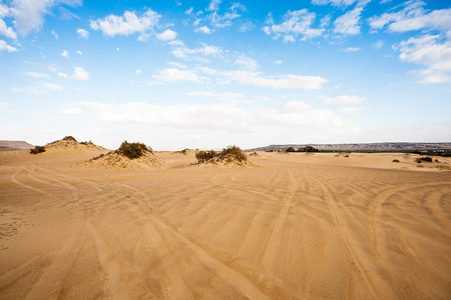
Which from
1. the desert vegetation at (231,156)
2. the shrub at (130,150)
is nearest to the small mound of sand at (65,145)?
the shrub at (130,150)

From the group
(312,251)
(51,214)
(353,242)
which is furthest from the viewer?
(51,214)

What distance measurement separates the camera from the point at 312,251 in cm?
219

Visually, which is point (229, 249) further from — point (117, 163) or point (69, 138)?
point (69, 138)

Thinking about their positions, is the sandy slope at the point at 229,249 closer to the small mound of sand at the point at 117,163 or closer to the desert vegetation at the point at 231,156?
the small mound of sand at the point at 117,163

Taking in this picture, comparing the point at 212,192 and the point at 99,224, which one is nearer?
the point at 99,224

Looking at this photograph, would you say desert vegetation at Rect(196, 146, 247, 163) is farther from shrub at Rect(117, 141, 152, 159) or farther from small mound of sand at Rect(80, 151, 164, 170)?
shrub at Rect(117, 141, 152, 159)

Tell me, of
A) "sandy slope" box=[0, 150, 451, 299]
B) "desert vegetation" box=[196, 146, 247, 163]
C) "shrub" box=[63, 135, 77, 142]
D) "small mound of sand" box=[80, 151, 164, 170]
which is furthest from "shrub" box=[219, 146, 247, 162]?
"shrub" box=[63, 135, 77, 142]

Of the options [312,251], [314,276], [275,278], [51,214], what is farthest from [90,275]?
[51,214]

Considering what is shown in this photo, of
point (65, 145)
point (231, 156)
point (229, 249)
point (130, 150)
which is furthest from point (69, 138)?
point (229, 249)

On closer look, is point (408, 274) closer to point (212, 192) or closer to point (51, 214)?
point (212, 192)

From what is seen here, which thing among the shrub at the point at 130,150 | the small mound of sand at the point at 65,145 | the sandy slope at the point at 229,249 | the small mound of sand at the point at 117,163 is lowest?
the sandy slope at the point at 229,249

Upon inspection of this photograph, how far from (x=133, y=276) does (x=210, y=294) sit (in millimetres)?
726

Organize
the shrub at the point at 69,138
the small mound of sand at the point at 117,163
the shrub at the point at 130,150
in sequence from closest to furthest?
1. the small mound of sand at the point at 117,163
2. the shrub at the point at 130,150
3. the shrub at the point at 69,138

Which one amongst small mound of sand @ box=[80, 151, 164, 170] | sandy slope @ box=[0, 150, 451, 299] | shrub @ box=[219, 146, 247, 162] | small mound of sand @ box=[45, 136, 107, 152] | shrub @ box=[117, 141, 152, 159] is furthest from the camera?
small mound of sand @ box=[45, 136, 107, 152]
